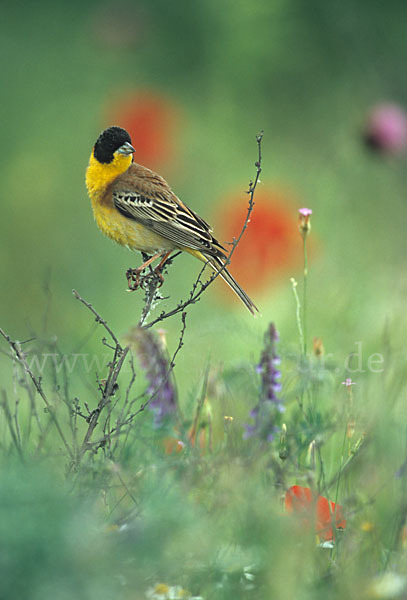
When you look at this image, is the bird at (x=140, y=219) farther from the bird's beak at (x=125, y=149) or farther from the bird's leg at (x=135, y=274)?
the bird's beak at (x=125, y=149)

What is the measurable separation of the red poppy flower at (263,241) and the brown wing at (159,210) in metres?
0.77

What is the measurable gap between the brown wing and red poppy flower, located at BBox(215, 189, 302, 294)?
0.77 m

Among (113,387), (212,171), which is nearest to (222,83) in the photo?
(212,171)

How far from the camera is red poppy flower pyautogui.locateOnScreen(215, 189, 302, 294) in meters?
3.35

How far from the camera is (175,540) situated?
4.80 feet

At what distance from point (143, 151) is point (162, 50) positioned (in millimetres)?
1708

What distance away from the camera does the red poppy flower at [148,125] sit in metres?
3.91

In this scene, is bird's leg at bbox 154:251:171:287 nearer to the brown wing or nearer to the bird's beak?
the brown wing

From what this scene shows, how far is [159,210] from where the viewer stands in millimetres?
2531

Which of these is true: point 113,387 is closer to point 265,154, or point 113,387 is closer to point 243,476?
point 243,476

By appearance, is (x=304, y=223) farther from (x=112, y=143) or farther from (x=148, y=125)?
(x=148, y=125)

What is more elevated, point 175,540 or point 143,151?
point 143,151

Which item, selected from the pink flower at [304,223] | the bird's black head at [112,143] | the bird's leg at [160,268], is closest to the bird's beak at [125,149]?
the bird's black head at [112,143]

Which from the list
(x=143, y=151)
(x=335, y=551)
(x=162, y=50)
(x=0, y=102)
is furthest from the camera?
(x=162, y=50)
